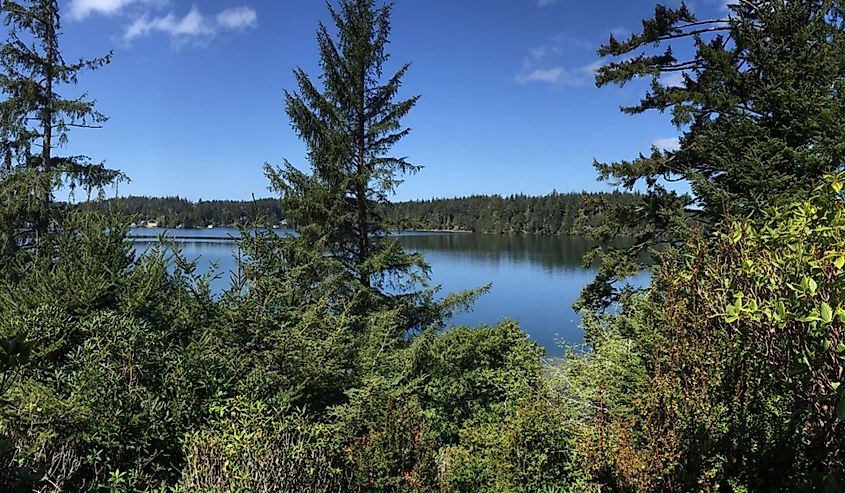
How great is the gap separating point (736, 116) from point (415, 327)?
8124 millimetres

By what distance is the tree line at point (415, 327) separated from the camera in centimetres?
360

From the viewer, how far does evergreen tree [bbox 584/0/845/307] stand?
8.62m

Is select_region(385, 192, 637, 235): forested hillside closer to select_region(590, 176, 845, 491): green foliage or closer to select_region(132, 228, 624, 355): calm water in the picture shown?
select_region(132, 228, 624, 355): calm water

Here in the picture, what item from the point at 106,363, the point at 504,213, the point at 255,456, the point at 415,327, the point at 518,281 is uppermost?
the point at 504,213

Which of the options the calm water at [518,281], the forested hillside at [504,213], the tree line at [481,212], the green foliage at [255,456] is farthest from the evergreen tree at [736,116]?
the forested hillside at [504,213]

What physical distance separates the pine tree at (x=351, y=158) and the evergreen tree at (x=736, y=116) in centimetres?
478

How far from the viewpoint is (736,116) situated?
9.72 m

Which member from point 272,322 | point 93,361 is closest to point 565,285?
point 272,322

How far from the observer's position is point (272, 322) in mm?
6512

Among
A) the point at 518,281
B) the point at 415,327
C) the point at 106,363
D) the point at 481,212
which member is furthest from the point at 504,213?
the point at 106,363

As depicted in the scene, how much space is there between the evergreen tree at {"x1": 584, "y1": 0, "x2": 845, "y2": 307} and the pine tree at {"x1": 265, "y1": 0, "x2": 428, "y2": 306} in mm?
4784

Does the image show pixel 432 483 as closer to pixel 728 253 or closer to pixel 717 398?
pixel 717 398

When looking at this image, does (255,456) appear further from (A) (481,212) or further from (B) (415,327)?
(A) (481,212)

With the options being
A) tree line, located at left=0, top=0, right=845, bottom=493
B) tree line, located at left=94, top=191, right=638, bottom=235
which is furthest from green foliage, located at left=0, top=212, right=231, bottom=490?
tree line, located at left=94, top=191, right=638, bottom=235
